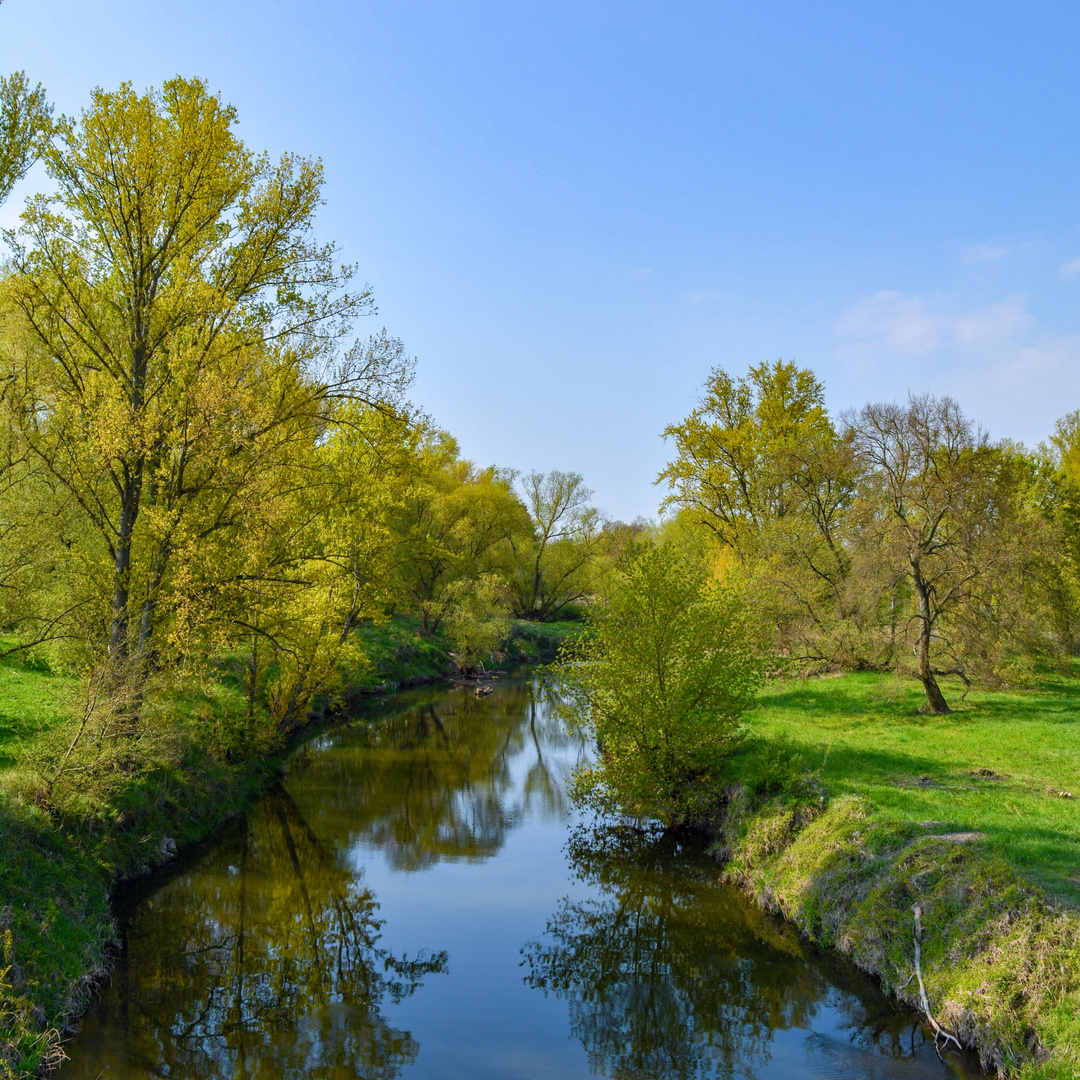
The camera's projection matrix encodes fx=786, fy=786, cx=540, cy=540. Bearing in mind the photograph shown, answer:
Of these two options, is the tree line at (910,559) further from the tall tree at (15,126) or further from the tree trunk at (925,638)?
the tall tree at (15,126)

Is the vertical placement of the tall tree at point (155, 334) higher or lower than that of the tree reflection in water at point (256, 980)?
higher

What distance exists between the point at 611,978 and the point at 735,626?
6790 millimetres

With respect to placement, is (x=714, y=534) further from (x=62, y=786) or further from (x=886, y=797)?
(x=62, y=786)

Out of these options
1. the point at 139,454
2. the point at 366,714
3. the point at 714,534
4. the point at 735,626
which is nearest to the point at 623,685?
the point at 735,626

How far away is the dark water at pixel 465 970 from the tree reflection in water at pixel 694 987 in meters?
0.03

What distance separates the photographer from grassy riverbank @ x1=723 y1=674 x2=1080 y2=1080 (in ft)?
23.9

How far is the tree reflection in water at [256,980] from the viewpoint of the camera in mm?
7781

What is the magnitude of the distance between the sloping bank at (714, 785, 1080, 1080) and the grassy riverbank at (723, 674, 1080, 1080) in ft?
0.06

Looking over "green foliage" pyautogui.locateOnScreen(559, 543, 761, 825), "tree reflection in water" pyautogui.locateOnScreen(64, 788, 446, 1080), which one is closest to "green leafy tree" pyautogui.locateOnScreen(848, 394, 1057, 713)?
"green foliage" pyautogui.locateOnScreen(559, 543, 761, 825)

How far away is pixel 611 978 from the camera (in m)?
9.96

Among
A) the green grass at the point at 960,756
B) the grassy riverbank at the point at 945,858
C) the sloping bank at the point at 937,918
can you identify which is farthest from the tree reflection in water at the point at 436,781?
the green grass at the point at 960,756

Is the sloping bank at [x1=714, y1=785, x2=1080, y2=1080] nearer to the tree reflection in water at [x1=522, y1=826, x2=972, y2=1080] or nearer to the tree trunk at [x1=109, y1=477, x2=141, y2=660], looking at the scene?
the tree reflection in water at [x1=522, y1=826, x2=972, y2=1080]

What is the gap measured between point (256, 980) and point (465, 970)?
8.31 feet

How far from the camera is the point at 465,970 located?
10.0 metres
